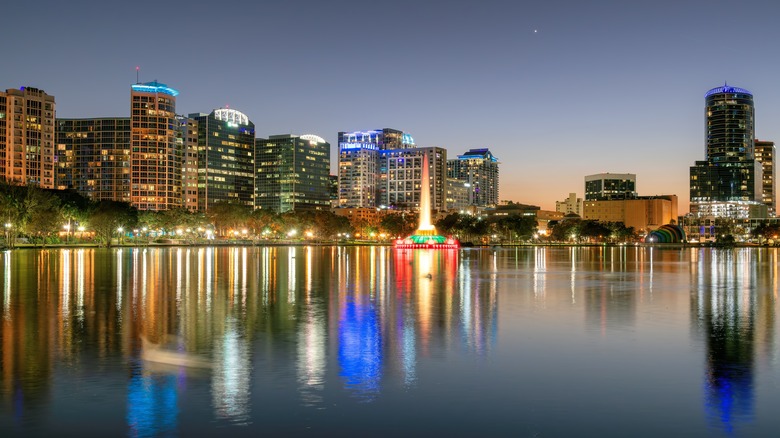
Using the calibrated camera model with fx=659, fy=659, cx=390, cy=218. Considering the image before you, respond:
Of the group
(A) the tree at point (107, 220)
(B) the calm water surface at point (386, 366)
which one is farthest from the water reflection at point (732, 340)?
(A) the tree at point (107, 220)

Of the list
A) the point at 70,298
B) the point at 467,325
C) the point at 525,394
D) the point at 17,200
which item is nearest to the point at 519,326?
the point at 467,325

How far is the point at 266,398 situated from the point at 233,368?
355cm

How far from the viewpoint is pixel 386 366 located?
1997cm

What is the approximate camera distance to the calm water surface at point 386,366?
1457 centimetres

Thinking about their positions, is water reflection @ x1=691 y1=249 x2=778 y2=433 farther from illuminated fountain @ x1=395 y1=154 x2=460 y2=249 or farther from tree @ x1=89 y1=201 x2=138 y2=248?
illuminated fountain @ x1=395 y1=154 x2=460 y2=249

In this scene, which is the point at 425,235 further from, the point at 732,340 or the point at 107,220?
the point at 732,340

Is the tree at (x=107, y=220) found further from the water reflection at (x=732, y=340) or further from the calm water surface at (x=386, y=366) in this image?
the water reflection at (x=732, y=340)

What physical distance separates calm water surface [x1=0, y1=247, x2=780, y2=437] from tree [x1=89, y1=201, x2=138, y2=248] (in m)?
113

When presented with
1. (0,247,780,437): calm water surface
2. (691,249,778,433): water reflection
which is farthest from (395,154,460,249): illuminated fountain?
(0,247,780,437): calm water surface

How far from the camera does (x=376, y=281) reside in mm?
53531

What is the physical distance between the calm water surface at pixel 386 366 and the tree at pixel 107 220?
113m

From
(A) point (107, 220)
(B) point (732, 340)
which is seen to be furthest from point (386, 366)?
(A) point (107, 220)

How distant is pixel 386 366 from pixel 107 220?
139774 millimetres

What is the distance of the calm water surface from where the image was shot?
14.6 m
